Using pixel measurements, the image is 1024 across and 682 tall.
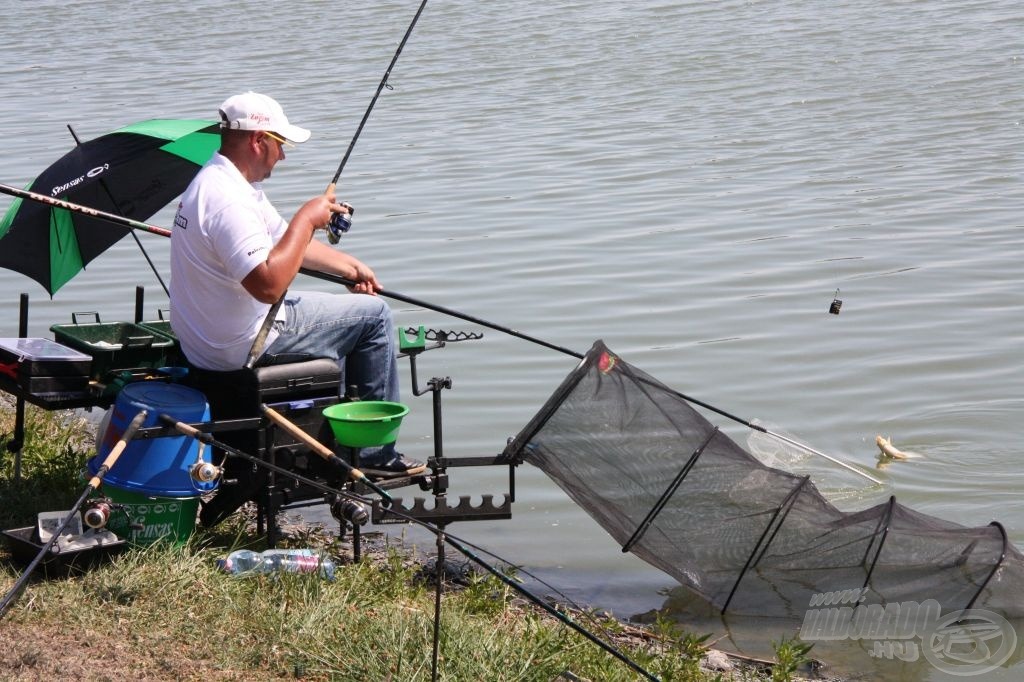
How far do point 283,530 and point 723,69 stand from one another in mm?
10488

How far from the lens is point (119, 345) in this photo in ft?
15.9

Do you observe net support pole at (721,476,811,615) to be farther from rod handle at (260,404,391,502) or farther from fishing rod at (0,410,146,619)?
fishing rod at (0,410,146,619)

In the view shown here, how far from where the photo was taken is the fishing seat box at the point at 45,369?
14.9 ft

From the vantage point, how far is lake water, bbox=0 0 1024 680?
636 centimetres

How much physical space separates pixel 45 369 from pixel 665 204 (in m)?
6.32

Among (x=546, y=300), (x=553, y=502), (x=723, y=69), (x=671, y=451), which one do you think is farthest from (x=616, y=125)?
(x=671, y=451)

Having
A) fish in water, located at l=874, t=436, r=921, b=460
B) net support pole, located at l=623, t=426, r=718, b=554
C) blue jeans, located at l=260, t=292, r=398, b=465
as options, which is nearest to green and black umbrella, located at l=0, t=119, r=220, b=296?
blue jeans, located at l=260, t=292, r=398, b=465

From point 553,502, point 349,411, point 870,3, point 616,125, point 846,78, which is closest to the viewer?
point 349,411

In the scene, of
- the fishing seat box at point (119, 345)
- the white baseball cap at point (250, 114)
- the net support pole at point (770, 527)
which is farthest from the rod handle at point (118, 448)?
the net support pole at point (770, 527)

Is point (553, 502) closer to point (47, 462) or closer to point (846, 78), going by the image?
point (47, 462)

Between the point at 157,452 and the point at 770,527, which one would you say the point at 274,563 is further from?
the point at 770,527

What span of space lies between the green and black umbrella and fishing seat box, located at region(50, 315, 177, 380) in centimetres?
25

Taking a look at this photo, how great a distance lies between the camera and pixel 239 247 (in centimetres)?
420

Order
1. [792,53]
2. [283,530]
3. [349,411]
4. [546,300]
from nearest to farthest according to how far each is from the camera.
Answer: [349,411] → [283,530] → [546,300] → [792,53]
